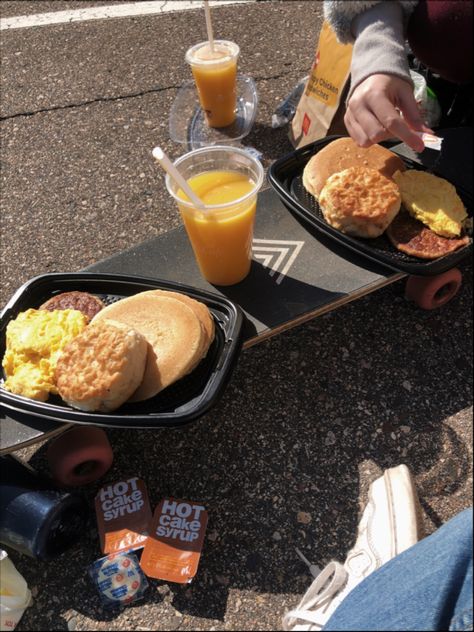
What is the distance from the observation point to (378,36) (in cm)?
165

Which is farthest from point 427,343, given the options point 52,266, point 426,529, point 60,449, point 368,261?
point 52,266

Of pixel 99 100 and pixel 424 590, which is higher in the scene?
pixel 99 100

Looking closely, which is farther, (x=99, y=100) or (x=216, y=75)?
(x=99, y=100)

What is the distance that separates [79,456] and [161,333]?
0.49 meters

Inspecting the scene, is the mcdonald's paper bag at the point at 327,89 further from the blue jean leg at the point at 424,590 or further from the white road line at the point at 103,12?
the white road line at the point at 103,12

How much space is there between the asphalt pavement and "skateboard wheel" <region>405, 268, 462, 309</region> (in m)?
0.07

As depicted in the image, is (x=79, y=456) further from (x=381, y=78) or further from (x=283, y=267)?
(x=381, y=78)

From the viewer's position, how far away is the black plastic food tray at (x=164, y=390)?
1414 mm

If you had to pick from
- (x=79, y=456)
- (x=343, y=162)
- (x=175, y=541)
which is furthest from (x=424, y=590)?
(x=343, y=162)

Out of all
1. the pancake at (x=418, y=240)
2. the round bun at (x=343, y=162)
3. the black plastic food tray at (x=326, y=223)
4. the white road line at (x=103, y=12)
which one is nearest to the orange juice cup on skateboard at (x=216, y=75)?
the black plastic food tray at (x=326, y=223)

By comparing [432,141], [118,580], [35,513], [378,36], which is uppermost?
[378,36]

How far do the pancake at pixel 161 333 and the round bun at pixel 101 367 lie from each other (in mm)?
42

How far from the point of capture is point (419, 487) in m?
1.67

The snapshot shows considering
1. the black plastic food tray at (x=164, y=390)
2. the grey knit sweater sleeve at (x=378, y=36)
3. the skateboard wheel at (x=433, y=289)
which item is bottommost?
the skateboard wheel at (x=433, y=289)
